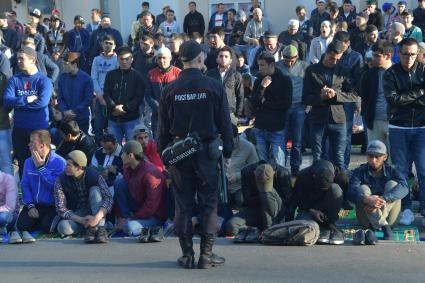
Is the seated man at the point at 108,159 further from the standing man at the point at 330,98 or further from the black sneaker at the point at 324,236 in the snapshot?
the black sneaker at the point at 324,236

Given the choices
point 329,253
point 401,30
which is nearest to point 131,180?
point 329,253

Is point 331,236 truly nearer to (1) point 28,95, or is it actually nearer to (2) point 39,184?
(2) point 39,184

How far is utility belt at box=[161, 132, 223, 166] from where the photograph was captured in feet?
20.3

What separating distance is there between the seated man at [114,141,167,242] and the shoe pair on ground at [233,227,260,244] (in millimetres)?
990

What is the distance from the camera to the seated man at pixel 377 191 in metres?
7.69

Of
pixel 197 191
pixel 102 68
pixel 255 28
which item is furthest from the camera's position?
pixel 255 28

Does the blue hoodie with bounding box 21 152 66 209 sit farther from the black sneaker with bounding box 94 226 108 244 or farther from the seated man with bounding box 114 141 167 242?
the black sneaker with bounding box 94 226 108 244

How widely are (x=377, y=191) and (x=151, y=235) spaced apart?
2285 mm

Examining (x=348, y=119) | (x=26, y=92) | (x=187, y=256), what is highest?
(x=26, y=92)

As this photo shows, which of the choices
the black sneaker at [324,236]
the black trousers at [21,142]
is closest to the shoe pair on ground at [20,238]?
→ the black trousers at [21,142]

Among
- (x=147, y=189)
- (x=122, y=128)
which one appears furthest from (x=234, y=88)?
(x=147, y=189)

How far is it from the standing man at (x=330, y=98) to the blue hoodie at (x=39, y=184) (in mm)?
3057

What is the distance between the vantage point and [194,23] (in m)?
18.6

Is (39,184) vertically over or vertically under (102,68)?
under
